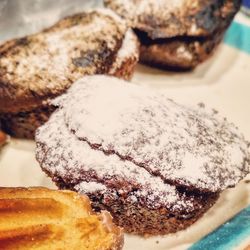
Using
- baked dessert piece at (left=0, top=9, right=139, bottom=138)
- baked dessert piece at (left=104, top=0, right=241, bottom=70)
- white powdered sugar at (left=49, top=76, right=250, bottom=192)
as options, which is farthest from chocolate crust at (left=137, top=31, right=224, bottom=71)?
white powdered sugar at (left=49, top=76, right=250, bottom=192)

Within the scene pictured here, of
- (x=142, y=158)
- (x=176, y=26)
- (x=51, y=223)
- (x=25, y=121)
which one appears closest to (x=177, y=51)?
(x=176, y=26)

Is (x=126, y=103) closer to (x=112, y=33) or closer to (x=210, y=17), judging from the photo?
(x=112, y=33)

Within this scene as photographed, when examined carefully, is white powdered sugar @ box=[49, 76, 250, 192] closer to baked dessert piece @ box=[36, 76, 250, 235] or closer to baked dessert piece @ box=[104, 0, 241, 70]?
baked dessert piece @ box=[36, 76, 250, 235]

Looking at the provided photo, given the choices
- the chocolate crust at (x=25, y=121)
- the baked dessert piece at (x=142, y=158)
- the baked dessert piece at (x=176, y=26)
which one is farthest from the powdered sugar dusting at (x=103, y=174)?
the baked dessert piece at (x=176, y=26)

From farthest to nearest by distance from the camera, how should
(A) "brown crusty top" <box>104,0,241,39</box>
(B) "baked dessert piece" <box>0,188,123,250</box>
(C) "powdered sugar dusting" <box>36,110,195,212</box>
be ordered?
(A) "brown crusty top" <box>104,0,241,39</box> → (C) "powdered sugar dusting" <box>36,110,195,212</box> → (B) "baked dessert piece" <box>0,188,123,250</box>

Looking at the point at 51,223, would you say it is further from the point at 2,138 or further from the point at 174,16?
the point at 174,16

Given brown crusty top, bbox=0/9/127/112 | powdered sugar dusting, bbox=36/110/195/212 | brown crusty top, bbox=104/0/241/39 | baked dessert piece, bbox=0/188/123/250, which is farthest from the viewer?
brown crusty top, bbox=104/0/241/39
